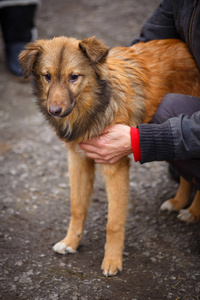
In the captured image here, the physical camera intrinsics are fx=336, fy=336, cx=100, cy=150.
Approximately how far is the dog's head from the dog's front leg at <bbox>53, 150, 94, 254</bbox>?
0.63m

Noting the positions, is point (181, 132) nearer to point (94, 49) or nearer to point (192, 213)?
point (94, 49)

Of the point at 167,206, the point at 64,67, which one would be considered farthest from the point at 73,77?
the point at 167,206

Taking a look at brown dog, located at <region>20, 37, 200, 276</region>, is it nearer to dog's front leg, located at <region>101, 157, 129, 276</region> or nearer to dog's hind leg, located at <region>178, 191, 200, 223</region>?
dog's front leg, located at <region>101, 157, 129, 276</region>

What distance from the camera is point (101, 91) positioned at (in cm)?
252

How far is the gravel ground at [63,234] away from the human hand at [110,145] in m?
0.88

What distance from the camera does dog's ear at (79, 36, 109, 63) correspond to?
7.68 ft

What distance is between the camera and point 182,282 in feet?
8.25

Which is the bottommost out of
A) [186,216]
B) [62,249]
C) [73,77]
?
[62,249]

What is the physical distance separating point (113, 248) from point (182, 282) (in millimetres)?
578

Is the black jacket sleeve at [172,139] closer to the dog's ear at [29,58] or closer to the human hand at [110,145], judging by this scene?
the human hand at [110,145]

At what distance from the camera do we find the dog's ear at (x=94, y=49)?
2.34 metres

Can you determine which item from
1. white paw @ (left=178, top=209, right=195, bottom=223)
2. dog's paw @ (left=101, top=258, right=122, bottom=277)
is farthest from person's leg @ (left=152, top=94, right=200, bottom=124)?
dog's paw @ (left=101, top=258, right=122, bottom=277)

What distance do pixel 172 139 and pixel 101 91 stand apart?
2.14ft

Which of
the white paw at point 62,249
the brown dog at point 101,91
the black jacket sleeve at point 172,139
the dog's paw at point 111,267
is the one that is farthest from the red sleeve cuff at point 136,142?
the white paw at point 62,249
